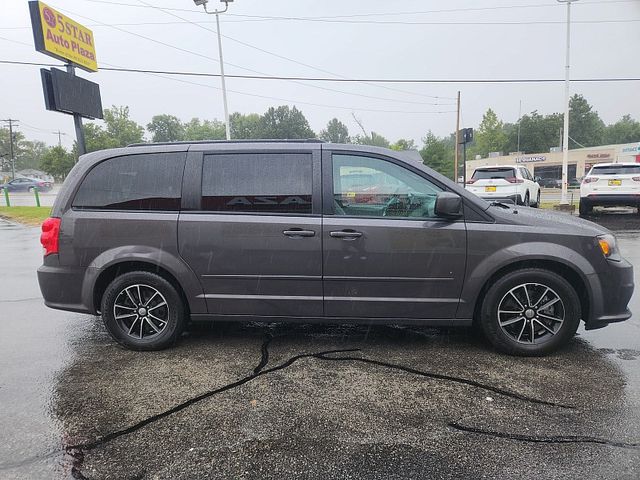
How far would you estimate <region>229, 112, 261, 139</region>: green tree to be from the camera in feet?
284

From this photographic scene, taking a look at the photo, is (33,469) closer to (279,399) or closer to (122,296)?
(279,399)

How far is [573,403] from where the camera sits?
2.96 m

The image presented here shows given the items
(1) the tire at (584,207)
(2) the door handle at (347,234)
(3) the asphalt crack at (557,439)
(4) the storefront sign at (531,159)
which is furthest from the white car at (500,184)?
(4) the storefront sign at (531,159)

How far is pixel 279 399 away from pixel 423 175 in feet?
7.15

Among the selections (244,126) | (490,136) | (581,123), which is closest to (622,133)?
(581,123)

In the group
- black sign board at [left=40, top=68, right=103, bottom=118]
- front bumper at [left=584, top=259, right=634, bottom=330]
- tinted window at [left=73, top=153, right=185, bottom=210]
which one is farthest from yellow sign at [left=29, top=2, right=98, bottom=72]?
front bumper at [left=584, top=259, right=634, bottom=330]

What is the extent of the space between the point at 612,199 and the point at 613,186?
38cm

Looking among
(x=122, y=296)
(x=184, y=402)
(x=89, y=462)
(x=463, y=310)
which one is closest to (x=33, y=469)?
(x=89, y=462)

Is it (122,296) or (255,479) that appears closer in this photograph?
(255,479)

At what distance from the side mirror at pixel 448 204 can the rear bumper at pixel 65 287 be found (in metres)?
3.17

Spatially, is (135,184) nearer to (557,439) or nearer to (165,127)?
(557,439)

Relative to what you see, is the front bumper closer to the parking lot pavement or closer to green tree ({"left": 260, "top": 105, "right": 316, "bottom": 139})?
the parking lot pavement

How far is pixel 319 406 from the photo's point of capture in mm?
2963

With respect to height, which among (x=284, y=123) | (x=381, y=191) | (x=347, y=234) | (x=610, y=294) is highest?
(x=284, y=123)
